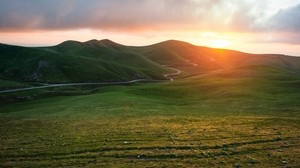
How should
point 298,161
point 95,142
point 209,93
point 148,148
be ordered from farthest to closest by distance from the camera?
point 209,93
point 95,142
point 148,148
point 298,161

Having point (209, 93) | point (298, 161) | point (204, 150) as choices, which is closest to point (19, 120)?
point (204, 150)

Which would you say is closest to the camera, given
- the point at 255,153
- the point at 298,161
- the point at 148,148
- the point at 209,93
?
the point at 298,161

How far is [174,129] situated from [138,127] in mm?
4694

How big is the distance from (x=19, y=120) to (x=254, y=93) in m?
56.0

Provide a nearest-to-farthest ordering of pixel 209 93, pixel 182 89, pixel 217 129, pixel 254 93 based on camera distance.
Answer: pixel 217 129 < pixel 254 93 < pixel 209 93 < pixel 182 89

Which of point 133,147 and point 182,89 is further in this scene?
point 182,89

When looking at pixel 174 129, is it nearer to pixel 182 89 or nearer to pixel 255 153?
pixel 255 153

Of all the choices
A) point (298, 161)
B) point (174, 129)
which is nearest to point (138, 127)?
point (174, 129)

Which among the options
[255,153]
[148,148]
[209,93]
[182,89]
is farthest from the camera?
[182,89]

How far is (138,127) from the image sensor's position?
4116cm

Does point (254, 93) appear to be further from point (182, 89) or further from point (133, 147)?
point (133, 147)

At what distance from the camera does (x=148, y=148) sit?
3083 centimetres

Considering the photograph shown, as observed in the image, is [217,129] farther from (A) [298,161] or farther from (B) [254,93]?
(B) [254,93]

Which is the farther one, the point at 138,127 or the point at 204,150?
the point at 138,127
